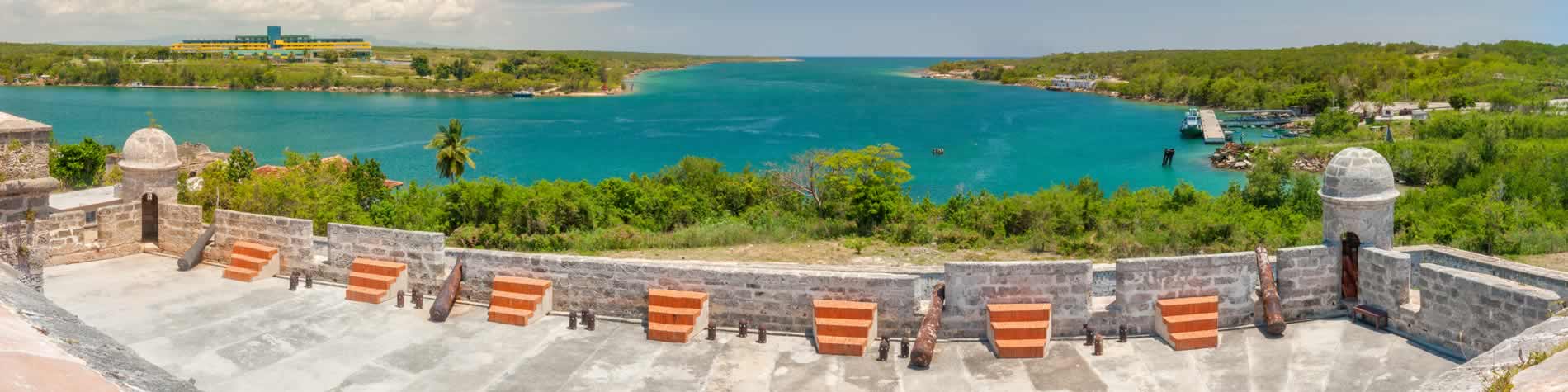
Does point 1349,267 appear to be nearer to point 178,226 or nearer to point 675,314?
point 675,314

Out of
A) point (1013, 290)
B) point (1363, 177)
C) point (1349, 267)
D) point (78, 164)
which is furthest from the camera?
point (78, 164)

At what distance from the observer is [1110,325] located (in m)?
11.8

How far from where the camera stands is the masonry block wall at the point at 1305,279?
39.9 feet

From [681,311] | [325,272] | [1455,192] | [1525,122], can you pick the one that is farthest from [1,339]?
[1525,122]

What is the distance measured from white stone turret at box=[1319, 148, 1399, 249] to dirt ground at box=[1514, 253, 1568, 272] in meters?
10.3

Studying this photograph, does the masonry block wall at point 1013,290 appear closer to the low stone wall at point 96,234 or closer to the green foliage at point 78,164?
the low stone wall at point 96,234

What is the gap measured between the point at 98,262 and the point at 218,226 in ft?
6.13

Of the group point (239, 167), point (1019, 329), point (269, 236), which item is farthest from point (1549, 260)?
point (239, 167)

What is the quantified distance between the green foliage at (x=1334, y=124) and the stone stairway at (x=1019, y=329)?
63692 millimetres

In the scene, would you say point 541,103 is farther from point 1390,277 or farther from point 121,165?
point 1390,277

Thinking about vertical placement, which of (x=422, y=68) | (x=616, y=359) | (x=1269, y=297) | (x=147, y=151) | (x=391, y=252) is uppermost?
(x=422, y=68)

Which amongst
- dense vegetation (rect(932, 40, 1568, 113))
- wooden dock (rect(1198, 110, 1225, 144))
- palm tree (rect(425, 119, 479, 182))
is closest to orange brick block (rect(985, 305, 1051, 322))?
palm tree (rect(425, 119, 479, 182))

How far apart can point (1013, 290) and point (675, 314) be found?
3.96 m

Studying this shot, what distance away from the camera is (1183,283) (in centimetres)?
1184
